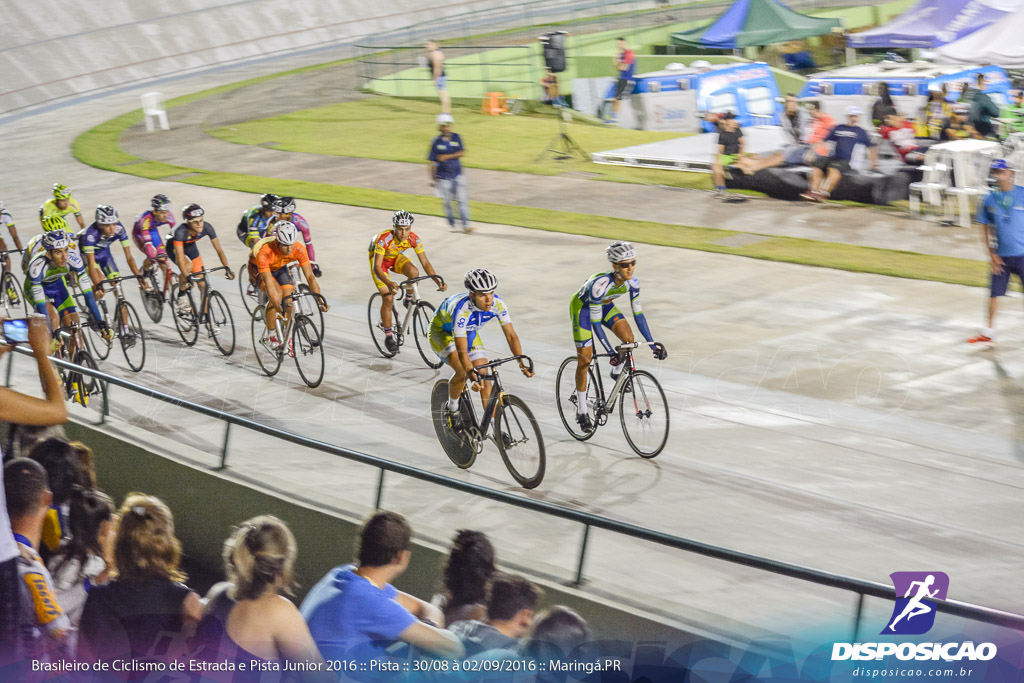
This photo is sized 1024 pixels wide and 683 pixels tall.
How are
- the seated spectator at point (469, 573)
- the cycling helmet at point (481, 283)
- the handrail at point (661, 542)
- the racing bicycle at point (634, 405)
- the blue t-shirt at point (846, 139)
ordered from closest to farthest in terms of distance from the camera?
1. the handrail at point (661, 542)
2. the seated spectator at point (469, 573)
3. the cycling helmet at point (481, 283)
4. the racing bicycle at point (634, 405)
5. the blue t-shirt at point (846, 139)

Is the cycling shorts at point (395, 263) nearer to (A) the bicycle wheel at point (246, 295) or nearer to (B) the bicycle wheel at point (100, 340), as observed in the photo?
(A) the bicycle wheel at point (246, 295)

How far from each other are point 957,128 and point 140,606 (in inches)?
657

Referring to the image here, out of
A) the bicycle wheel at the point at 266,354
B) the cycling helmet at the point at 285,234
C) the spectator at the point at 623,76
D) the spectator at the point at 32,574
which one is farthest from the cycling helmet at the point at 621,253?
the spectator at the point at 623,76

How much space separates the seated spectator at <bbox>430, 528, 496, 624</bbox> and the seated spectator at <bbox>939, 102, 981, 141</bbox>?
15.3m

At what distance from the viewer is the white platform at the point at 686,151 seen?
19.5 m

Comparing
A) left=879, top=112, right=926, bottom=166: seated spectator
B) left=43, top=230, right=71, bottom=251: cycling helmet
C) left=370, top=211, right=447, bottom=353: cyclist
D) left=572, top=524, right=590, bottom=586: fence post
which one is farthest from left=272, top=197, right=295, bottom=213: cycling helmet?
left=879, top=112, right=926, bottom=166: seated spectator

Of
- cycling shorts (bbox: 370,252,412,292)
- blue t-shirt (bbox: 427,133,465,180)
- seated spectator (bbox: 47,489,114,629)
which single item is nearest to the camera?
seated spectator (bbox: 47,489,114,629)

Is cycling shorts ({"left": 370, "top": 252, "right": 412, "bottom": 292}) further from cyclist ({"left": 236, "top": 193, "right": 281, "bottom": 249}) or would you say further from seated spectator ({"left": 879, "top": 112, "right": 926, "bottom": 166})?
seated spectator ({"left": 879, "top": 112, "right": 926, "bottom": 166})

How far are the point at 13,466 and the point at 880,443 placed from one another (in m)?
6.71

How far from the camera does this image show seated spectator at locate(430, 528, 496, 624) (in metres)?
4.09

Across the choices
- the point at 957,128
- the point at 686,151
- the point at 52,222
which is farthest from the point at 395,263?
the point at 686,151

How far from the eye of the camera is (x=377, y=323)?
1209cm

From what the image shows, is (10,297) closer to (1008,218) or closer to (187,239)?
(187,239)

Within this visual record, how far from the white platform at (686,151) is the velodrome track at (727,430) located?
5389mm
